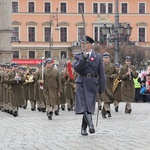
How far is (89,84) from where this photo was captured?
13086 mm

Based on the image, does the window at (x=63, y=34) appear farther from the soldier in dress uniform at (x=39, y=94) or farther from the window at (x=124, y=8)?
the soldier in dress uniform at (x=39, y=94)

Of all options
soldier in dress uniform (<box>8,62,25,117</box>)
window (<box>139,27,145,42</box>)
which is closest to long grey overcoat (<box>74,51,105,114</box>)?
soldier in dress uniform (<box>8,62,25,117</box>)

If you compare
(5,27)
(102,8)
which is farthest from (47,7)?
(5,27)

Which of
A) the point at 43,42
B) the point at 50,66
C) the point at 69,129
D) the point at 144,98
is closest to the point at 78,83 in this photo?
the point at 69,129

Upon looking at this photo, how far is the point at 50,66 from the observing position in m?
19.7

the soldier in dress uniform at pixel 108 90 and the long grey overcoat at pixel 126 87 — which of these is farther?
the long grey overcoat at pixel 126 87

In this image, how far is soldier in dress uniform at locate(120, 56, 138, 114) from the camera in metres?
21.0

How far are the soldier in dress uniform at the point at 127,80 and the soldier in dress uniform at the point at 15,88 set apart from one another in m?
3.30

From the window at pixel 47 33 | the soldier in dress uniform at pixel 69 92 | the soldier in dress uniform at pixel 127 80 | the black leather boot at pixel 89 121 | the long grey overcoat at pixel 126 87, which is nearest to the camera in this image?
the black leather boot at pixel 89 121

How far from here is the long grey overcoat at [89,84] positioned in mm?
13016

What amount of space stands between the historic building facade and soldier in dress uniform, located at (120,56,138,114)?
7447 cm

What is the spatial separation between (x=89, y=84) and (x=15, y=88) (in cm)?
890

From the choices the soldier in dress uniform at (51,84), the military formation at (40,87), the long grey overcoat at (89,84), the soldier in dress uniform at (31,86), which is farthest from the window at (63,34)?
the long grey overcoat at (89,84)

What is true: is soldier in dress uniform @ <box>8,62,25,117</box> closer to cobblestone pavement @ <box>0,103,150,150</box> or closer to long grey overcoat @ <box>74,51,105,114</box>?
cobblestone pavement @ <box>0,103,150,150</box>
